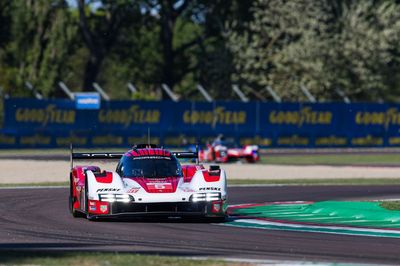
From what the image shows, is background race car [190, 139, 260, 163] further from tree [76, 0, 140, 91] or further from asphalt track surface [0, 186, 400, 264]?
→ tree [76, 0, 140, 91]

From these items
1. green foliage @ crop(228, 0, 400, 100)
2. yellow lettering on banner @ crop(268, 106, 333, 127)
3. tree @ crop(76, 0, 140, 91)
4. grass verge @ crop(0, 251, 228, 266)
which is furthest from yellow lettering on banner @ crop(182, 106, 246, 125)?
grass verge @ crop(0, 251, 228, 266)

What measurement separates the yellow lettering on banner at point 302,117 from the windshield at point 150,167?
111 ft

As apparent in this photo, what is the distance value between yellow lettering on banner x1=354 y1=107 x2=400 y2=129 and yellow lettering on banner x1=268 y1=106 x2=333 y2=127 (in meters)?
1.65

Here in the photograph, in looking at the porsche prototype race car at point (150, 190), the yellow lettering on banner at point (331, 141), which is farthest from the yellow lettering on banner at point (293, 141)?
the porsche prototype race car at point (150, 190)

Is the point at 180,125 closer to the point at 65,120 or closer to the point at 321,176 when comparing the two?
the point at 65,120

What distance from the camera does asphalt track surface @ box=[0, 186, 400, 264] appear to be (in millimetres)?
12891

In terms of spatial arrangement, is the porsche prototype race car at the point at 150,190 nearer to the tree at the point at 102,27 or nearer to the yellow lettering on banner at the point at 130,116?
the yellow lettering on banner at the point at 130,116

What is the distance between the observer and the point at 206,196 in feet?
55.6

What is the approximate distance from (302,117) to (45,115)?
12582 mm

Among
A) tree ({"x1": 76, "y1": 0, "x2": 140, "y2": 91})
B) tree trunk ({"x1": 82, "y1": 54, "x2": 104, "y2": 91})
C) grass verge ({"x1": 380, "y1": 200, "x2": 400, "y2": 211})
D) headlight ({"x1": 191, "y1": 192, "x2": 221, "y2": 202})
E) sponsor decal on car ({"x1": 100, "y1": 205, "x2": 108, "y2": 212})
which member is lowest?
grass verge ({"x1": 380, "y1": 200, "x2": 400, "y2": 211})

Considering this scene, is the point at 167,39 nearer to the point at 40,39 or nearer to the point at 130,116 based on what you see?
the point at 40,39

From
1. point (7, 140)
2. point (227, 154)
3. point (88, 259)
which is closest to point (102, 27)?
point (7, 140)

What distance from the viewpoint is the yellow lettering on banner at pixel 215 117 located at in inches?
1953

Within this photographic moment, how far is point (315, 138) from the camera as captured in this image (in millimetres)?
52531
